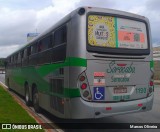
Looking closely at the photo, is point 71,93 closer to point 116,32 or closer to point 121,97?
point 121,97

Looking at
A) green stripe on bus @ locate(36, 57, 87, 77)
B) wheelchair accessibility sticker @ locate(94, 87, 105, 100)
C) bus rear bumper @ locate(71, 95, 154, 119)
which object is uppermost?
green stripe on bus @ locate(36, 57, 87, 77)

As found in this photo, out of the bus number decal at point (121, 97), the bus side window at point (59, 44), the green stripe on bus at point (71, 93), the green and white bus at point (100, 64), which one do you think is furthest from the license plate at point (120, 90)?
A: the bus side window at point (59, 44)

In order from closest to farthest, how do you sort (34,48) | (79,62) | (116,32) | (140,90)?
(79,62)
(116,32)
(140,90)
(34,48)

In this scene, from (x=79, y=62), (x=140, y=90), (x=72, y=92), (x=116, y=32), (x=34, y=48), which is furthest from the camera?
(x=34, y=48)

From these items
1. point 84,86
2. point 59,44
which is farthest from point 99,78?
point 59,44

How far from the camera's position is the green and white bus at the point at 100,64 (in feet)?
25.5

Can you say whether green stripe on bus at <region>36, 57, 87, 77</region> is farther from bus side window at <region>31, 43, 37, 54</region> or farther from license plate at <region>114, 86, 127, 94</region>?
bus side window at <region>31, 43, 37, 54</region>

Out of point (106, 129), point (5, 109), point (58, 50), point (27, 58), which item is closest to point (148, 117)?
point (106, 129)

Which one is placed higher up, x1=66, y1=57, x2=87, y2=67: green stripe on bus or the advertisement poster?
the advertisement poster

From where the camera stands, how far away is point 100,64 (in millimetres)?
7961

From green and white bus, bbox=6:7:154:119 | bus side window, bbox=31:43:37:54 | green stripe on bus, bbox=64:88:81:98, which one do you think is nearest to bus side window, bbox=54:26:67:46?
green and white bus, bbox=6:7:154:119

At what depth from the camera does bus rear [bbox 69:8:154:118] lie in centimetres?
780

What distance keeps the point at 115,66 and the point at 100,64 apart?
475 millimetres

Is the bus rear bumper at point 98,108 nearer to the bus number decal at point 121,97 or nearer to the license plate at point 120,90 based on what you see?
the bus number decal at point 121,97
